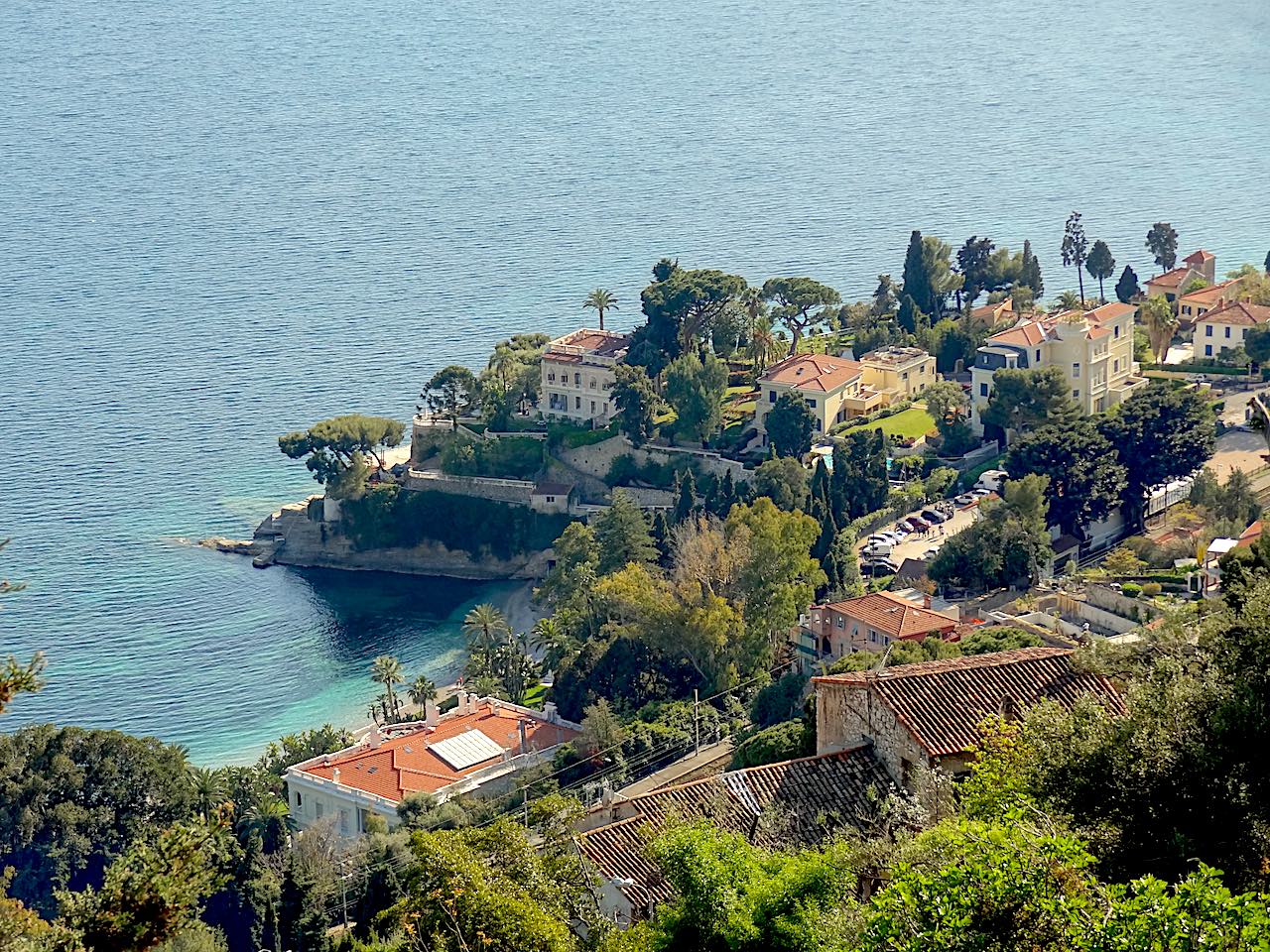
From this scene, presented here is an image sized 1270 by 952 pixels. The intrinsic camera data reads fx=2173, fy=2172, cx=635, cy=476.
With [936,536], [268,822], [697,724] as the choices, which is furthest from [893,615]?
[268,822]

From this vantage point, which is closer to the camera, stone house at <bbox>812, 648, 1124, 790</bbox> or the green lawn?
stone house at <bbox>812, 648, 1124, 790</bbox>

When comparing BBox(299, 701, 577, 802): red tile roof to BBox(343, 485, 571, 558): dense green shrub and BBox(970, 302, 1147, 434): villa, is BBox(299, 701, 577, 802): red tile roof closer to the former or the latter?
BBox(343, 485, 571, 558): dense green shrub

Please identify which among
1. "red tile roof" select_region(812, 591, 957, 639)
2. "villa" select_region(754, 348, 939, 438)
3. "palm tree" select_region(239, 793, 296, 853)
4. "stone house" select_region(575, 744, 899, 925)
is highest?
"stone house" select_region(575, 744, 899, 925)

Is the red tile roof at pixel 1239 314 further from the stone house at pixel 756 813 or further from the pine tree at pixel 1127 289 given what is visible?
the stone house at pixel 756 813

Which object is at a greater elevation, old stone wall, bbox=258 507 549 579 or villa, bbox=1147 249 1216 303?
villa, bbox=1147 249 1216 303

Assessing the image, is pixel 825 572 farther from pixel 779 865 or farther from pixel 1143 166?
pixel 1143 166

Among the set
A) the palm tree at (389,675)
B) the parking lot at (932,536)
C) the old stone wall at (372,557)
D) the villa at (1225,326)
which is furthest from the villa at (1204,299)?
the palm tree at (389,675)

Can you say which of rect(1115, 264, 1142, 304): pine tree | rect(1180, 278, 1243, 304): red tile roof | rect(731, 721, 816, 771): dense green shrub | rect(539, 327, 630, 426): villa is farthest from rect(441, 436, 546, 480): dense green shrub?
rect(731, 721, 816, 771): dense green shrub

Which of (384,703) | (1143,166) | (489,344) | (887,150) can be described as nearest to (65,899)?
(384,703)
